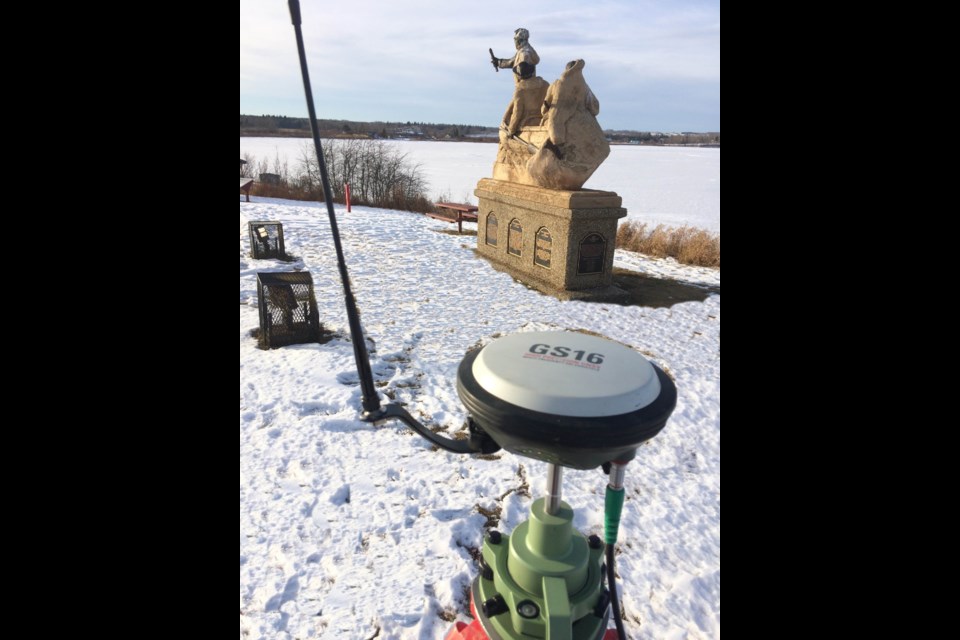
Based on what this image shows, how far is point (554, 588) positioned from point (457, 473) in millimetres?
1962

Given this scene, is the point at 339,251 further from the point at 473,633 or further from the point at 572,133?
the point at 572,133

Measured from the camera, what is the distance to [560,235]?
20.6ft

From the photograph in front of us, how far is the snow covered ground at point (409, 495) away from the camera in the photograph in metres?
2.06

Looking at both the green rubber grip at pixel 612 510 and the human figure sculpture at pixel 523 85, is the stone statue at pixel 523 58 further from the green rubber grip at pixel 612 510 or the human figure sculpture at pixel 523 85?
the green rubber grip at pixel 612 510

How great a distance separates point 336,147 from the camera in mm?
21328

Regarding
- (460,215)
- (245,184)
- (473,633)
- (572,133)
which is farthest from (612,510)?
(245,184)

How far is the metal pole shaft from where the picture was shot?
1.06 meters

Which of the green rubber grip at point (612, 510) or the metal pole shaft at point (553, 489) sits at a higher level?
the metal pole shaft at point (553, 489)

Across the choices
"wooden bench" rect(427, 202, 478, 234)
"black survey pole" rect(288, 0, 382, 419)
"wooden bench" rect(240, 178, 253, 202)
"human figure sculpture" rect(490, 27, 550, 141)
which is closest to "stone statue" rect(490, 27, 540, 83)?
"human figure sculpture" rect(490, 27, 550, 141)

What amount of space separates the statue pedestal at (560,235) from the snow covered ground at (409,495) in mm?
1192

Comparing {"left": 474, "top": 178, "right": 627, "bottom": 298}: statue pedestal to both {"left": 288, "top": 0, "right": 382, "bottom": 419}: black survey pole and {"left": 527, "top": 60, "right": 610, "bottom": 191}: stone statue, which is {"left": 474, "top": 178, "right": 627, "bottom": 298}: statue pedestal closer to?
{"left": 527, "top": 60, "right": 610, "bottom": 191}: stone statue

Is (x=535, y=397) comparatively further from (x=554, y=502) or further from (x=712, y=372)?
(x=712, y=372)

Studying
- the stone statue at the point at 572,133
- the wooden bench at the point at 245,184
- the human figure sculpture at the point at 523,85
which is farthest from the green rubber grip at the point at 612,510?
the wooden bench at the point at 245,184

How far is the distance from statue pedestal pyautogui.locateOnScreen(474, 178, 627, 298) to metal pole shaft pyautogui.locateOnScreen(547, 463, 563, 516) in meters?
5.23
